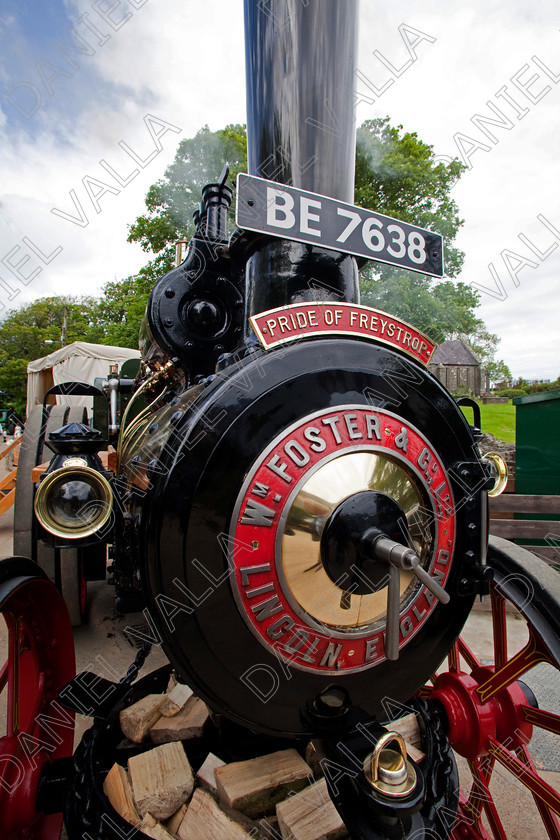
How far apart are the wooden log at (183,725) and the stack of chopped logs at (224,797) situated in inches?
3.4

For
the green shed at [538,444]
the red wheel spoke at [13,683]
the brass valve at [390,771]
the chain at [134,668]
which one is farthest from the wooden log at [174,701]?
the green shed at [538,444]

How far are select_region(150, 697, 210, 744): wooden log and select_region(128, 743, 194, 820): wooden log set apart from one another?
0.11 m

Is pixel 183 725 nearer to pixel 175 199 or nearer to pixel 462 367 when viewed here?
pixel 175 199

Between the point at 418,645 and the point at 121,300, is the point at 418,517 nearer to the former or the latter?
the point at 418,645

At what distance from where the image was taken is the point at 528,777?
135 cm

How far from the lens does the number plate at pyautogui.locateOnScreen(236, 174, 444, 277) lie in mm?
1035

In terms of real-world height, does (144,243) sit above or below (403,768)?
above

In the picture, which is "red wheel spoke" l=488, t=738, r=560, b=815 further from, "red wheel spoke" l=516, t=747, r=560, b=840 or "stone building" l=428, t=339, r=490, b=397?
"stone building" l=428, t=339, r=490, b=397

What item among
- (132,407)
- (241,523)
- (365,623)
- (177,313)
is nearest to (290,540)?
(241,523)

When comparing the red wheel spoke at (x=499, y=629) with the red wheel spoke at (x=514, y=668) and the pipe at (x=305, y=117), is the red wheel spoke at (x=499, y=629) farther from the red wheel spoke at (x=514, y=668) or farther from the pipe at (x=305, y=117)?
the pipe at (x=305, y=117)

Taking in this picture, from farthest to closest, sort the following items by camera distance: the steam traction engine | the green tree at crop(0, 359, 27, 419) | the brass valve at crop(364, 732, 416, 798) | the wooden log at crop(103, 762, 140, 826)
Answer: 1. the green tree at crop(0, 359, 27, 419)
2. the wooden log at crop(103, 762, 140, 826)
3. the steam traction engine
4. the brass valve at crop(364, 732, 416, 798)

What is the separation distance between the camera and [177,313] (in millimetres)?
1938

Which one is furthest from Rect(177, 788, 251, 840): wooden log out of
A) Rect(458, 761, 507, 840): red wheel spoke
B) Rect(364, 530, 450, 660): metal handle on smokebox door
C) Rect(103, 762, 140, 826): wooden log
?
Rect(458, 761, 507, 840): red wheel spoke

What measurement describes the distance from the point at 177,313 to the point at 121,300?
2626 centimetres
